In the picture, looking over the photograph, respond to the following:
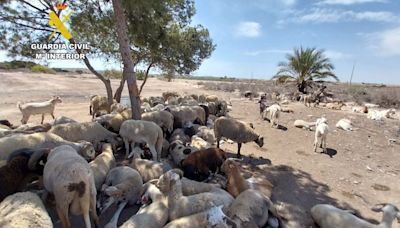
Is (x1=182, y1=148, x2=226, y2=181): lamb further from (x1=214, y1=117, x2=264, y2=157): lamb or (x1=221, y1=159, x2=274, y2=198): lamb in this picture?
(x1=214, y1=117, x2=264, y2=157): lamb

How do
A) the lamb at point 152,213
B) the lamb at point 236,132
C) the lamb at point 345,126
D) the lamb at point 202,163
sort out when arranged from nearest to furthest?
the lamb at point 152,213, the lamb at point 202,163, the lamb at point 236,132, the lamb at point 345,126

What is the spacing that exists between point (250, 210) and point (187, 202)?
0.91 m

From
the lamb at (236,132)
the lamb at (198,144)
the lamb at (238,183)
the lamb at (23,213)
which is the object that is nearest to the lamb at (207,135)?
the lamb at (236,132)

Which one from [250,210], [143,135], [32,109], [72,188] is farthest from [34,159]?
[32,109]

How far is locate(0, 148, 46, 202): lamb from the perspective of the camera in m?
4.31

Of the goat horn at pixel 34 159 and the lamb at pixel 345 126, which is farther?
the lamb at pixel 345 126

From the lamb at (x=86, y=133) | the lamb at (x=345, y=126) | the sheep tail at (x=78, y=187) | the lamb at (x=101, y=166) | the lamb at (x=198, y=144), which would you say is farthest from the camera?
the lamb at (x=345, y=126)

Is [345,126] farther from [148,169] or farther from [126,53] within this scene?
[148,169]

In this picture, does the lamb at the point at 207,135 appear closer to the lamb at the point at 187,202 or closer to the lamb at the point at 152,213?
the lamb at the point at 152,213

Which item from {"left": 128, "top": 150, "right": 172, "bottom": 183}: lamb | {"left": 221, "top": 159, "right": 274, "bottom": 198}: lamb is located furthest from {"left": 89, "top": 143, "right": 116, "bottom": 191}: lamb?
{"left": 221, "top": 159, "right": 274, "bottom": 198}: lamb

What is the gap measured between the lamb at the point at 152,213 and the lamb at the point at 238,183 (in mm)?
1379

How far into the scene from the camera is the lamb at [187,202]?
4176 mm

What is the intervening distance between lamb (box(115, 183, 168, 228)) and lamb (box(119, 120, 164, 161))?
7.39 feet

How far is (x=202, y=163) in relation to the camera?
20.1 feet
